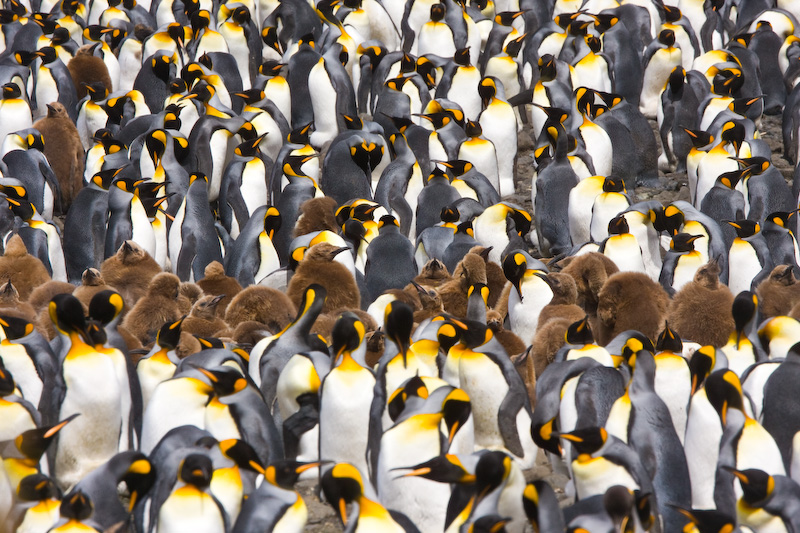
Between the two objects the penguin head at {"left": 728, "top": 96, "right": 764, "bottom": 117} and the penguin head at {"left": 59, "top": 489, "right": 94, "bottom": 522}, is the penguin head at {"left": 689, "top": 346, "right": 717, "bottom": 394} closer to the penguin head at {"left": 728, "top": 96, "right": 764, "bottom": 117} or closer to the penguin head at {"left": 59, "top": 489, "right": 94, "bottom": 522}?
the penguin head at {"left": 59, "top": 489, "right": 94, "bottom": 522}

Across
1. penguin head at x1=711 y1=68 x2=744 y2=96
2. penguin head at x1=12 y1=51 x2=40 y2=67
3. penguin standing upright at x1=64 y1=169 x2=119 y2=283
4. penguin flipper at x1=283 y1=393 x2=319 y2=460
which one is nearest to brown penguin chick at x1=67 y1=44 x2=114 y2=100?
penguin head at x1=12 y1=51 x2=40 y2=67

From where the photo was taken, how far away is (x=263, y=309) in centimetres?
611

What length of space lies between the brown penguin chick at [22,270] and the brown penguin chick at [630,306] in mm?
3720

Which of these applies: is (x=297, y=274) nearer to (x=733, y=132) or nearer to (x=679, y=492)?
(x=679, y=492)

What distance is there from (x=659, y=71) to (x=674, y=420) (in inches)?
249

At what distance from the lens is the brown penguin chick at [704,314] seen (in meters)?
5.91

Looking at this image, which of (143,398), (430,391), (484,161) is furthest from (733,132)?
(143,398)

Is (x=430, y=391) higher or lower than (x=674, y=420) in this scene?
higher

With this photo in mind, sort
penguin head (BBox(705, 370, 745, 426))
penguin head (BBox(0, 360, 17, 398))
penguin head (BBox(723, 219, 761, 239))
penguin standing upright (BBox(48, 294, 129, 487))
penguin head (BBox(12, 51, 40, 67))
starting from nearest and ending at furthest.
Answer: penguin head (BBox(705, 370, 745, 426)) → penguin head (BBox(0, 360, 17, 398)) → penguin standing upright (BBox(48, 294, 129, 487)) → penguin head (BBox(723, 219, 761, 239)) → penguin head (BBox(12, 51, 40, 67))

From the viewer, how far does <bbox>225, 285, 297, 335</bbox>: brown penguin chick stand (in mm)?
6074

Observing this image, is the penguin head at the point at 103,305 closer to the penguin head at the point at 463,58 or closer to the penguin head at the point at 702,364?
the penguin head at the point at 702,364

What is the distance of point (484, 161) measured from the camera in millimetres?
8969

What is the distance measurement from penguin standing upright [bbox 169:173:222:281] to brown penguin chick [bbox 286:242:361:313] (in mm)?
1357

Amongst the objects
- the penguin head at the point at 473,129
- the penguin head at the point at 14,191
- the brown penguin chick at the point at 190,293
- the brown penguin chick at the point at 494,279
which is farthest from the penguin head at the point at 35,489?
the penguin head at the point at 473,129
